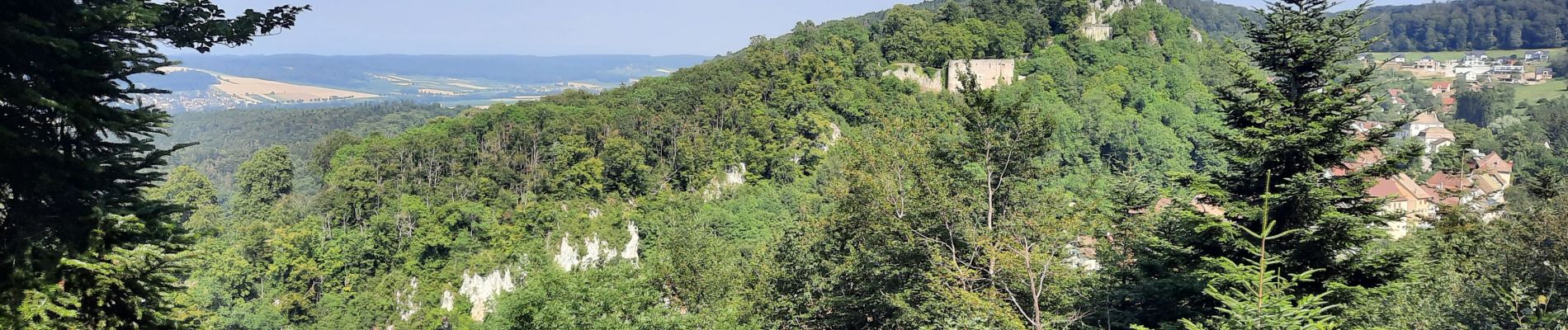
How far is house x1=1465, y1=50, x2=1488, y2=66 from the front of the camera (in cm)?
13811

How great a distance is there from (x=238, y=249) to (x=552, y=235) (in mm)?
14017

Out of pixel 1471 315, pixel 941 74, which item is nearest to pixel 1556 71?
pixel 941 74

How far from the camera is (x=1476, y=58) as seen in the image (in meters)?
144

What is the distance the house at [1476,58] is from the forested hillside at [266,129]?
164 m

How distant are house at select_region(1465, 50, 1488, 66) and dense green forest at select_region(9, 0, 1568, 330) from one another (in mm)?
60889

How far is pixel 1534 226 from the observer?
1564 cm

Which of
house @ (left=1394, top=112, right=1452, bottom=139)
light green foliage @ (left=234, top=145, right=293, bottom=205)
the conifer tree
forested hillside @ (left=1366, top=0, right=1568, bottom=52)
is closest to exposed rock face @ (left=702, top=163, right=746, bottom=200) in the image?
light green foliage @ (left=234, top=145, right=293, bottom=205)

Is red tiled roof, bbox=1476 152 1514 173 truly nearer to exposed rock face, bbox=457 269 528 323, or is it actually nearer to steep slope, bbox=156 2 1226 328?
steep slope, bbox=156 2 1226 328

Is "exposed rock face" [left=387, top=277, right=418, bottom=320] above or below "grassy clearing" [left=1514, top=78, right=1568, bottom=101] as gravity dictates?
below

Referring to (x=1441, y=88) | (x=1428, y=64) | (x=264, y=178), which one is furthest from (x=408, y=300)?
(x=1428, y=64)

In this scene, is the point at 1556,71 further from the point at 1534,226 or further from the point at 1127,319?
the point at 1127,319

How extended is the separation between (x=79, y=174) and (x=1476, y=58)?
18695cm

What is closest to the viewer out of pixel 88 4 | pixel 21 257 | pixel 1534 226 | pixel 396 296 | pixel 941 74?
pixel 21 257

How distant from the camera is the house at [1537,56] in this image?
435 feet
